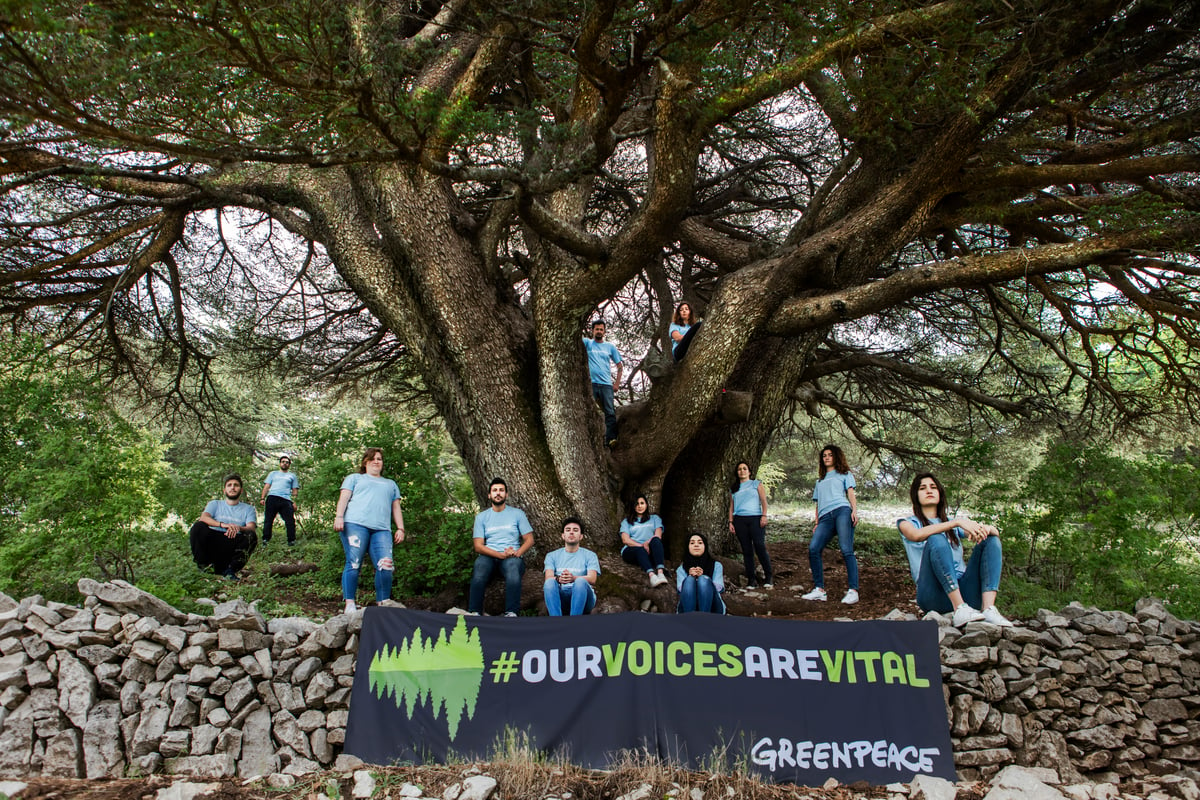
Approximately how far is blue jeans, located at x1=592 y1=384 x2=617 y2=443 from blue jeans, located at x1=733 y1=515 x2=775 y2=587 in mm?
1602

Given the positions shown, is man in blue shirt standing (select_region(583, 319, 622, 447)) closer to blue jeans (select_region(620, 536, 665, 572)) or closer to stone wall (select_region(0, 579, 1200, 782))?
blue jeans (select_region(620, 536, 665, 572))

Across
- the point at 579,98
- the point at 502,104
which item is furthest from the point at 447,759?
the point at 502,104

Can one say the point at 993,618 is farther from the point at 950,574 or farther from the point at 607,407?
the point at 607,407

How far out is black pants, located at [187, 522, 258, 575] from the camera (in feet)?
22.5

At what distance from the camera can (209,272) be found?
10.2 meters

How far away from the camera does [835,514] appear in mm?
6449

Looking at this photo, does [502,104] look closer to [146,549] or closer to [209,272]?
[209,272]

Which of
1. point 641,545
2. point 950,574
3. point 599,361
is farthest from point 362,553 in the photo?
point 950,574

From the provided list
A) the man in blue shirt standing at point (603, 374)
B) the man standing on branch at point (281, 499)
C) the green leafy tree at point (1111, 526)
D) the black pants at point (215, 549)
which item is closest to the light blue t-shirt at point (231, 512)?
the black pants at point (215, 549)

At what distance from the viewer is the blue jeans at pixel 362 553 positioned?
17.7ft

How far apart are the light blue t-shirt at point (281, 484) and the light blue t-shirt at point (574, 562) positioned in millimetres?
5429

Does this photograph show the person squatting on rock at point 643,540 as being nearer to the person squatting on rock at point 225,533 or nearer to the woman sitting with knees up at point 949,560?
the woman sitting with knees up at point 949,560

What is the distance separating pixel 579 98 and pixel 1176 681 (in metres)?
5.80

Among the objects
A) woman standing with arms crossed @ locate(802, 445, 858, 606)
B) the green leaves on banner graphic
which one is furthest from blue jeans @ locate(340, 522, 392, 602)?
woman standing with arms crossed @ locate(802, 445, 858, 606)
